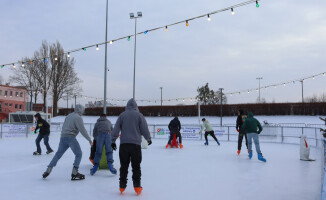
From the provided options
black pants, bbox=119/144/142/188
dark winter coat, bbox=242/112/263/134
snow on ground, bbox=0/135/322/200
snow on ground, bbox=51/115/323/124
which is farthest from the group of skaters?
snow on ground, bbox=51/115/323/124

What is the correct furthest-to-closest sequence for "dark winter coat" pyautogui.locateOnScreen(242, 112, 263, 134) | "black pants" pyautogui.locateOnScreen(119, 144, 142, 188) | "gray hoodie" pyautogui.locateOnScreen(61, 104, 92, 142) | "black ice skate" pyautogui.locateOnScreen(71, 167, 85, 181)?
"dark winter coat" pyautogui.locateOnScreen(242, 112, 263, 134) < "black ice skate" pyautogui.locateOnScreen(71, 167, 85, 181) < "gray hoodie" pyautogui.locateOnScreen(61, 104, 92, 142) < "black pants" pyautogui.locateOnScreen(119, 144, 142, 188)

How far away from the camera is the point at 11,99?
60.3 meters

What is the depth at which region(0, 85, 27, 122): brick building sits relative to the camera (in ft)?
188

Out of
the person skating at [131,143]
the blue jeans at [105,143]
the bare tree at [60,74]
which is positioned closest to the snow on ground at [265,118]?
the bare tree at [60,74]

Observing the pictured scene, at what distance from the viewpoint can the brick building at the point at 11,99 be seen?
57.3 metres

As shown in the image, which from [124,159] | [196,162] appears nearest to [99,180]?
[124,159]

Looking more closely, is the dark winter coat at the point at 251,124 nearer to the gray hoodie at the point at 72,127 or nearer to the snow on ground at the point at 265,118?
the gray hoodie at the point at 72,127

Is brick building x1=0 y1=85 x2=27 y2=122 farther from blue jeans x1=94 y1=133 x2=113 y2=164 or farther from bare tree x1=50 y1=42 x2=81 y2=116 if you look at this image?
blue jeans x1=94 y1=133 x2=113 y2=164

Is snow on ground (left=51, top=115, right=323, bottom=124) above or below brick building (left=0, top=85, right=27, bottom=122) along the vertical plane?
below

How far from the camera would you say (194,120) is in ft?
132

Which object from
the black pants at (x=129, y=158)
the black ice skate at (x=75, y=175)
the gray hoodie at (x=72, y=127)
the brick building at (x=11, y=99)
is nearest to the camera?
the black pants at (x=129, y=158)

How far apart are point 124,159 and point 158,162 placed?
184 inches

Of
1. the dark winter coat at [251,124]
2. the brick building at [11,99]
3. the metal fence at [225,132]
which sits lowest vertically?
the metal fence at [225,132]

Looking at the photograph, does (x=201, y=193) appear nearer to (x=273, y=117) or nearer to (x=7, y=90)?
(x=273, y=117)
